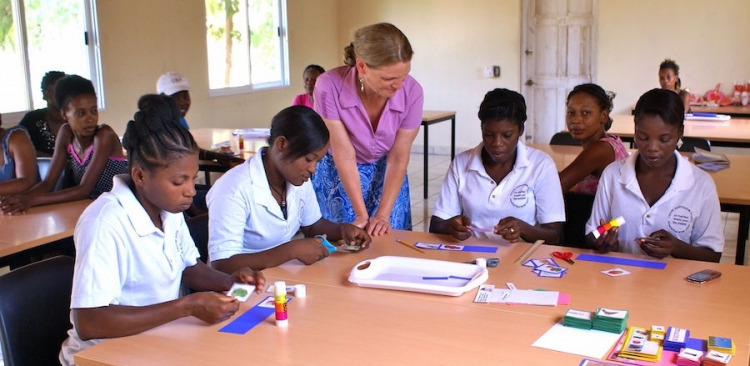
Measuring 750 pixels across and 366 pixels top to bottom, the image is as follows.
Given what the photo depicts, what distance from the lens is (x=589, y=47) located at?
8.12m

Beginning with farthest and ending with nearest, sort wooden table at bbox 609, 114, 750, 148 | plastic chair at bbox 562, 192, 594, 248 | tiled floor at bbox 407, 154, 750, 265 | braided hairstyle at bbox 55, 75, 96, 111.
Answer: tiled floor at bbox 407, 154, 750, 265 < wooden table at bbox 609, 114, 750, 148 < braided hairstyle at bbox 55, 75, 96, 111 < plastic chair at bbox 562, 192, 594, 248

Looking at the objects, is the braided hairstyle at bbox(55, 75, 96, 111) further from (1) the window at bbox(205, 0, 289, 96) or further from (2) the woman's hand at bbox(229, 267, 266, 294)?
(1) the window at bbox(205, 0, 289, 96)

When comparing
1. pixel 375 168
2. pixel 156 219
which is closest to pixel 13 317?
pixel 156 219

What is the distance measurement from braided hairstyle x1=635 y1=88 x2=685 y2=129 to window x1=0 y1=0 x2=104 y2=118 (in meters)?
4.83

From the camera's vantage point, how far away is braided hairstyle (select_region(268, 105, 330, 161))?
221cm

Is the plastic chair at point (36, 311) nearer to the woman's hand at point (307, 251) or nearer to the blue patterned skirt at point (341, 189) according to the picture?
the woman's hand at point (307, 251)

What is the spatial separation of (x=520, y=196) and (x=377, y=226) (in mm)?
537

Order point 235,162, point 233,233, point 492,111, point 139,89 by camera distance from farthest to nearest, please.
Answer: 1. point 139,89
2. point 235,162
3. point 492,111
4. point 233,233

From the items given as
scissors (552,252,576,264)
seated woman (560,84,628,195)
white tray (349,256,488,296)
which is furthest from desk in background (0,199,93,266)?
seated woman (560,84,628,195)

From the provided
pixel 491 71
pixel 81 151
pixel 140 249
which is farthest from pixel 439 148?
pixel 140 249

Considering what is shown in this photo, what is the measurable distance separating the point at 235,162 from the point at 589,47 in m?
5.16

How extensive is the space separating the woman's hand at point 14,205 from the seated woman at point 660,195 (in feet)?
7.65

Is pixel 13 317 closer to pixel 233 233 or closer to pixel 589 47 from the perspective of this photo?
pixel 233 233

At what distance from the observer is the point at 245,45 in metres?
7.95
